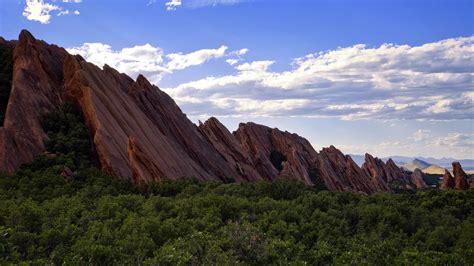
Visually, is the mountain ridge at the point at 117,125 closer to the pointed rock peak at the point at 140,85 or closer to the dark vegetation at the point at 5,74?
the pointed rock peak at the point at 140,85

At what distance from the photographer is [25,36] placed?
2195 inches

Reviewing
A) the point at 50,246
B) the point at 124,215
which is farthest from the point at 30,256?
the point at 124,215

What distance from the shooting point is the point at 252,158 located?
78562 millimetres

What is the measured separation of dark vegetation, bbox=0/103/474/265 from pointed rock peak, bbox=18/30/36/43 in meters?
13.0

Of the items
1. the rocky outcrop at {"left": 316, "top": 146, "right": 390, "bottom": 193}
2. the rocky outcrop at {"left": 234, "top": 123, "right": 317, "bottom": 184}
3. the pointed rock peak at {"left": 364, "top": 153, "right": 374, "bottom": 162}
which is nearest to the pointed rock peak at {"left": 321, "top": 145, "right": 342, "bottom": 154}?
the rocky outcrop at {"left": 316, "top": 146, "right": 390, "bottom": 193}

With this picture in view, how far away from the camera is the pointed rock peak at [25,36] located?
55.8 m

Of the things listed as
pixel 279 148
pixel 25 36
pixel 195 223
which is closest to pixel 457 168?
pixel 279 148

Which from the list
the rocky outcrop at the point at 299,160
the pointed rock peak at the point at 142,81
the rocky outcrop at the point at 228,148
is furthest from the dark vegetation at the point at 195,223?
the rocky outcrop at the point at 299,160

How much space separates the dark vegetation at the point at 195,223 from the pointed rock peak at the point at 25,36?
12970 mm

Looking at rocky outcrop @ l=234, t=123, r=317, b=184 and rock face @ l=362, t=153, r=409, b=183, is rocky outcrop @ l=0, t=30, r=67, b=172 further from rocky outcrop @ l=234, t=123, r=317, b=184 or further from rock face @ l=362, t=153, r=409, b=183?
rock face @ l=362, t=153, r=409, b=183

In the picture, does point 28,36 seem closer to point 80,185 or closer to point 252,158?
point 80,185

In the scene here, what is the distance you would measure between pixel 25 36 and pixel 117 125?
18811mm

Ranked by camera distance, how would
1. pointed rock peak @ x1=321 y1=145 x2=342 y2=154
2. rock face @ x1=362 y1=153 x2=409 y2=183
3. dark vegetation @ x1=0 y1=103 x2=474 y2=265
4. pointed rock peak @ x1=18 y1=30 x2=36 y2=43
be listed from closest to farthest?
1. dark vegetation @ x1=0 y1=103 x2=474 y2=265
2. pointed rock peak @ x1=18 y1=30 x2=36 y2=43
3. pointed rock peak @ x1=321 y1=145 x2=342 y2=154
4. rock face @ x1=362 y1=153 x2=409 y2=183

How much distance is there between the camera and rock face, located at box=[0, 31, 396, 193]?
43.6m
